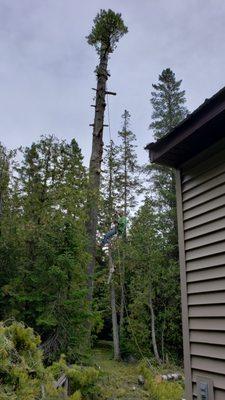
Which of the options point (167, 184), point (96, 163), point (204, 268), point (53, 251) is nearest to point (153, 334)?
point (167, 184)

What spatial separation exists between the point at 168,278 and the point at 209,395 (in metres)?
14.0

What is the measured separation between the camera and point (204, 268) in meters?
3.15

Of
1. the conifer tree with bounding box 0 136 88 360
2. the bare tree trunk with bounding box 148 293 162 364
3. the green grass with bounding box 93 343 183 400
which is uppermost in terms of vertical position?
Result: the conifer tree with bounding box 0 136 88 360

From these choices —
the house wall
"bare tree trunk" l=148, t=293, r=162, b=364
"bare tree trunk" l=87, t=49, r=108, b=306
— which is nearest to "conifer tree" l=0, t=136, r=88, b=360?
"bare tree trunk" l=87, t=49, r=108, b=306

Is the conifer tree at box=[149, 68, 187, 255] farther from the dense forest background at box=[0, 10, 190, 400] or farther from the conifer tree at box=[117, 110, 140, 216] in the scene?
the dense forest background at box=[0, 10, 190, 400]

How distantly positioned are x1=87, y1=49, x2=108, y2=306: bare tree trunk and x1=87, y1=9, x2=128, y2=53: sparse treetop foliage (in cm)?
51

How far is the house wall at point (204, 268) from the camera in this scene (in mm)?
2893

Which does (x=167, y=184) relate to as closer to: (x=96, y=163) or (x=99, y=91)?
(x=99, y=91)

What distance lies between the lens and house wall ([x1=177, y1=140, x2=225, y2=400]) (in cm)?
289

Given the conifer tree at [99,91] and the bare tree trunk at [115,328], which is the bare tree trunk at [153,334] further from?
the conifer tree at [99,91]

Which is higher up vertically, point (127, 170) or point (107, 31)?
point (127, 170)

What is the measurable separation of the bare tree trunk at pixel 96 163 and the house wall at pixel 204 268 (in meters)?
5.19

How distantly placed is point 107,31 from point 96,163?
381 centimetres

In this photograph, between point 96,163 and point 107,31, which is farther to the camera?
point 107,31
